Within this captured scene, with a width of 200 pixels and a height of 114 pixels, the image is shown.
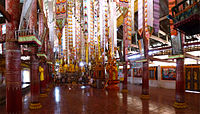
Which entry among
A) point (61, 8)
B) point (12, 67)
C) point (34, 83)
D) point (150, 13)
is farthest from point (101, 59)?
point (12, 67)

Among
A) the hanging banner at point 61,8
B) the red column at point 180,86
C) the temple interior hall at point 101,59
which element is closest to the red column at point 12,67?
the temple interior hall at point 101,59

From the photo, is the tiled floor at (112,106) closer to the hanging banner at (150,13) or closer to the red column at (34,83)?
the red column at (34,83)

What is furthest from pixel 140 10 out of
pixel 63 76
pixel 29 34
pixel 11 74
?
pixel 63 76

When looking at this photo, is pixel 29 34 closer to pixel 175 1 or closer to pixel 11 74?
pixel 11 74

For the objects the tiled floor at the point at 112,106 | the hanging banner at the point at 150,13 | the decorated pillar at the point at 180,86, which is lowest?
the tiled floor at the point at 112,106

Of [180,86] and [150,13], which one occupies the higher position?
[150,13]

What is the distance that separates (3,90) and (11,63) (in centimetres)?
628

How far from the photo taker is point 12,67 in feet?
14.8

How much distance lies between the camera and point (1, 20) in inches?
415

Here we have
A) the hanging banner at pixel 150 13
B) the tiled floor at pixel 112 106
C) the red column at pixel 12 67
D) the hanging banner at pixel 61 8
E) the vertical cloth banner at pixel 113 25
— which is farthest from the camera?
the vertical cloth banner at pixel 113 25

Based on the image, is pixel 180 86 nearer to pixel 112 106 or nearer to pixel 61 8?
pixel 112 106

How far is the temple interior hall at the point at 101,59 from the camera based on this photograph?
455 cm

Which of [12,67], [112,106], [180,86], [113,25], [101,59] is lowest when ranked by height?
[112,106]

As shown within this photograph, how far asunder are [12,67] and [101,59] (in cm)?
1300
